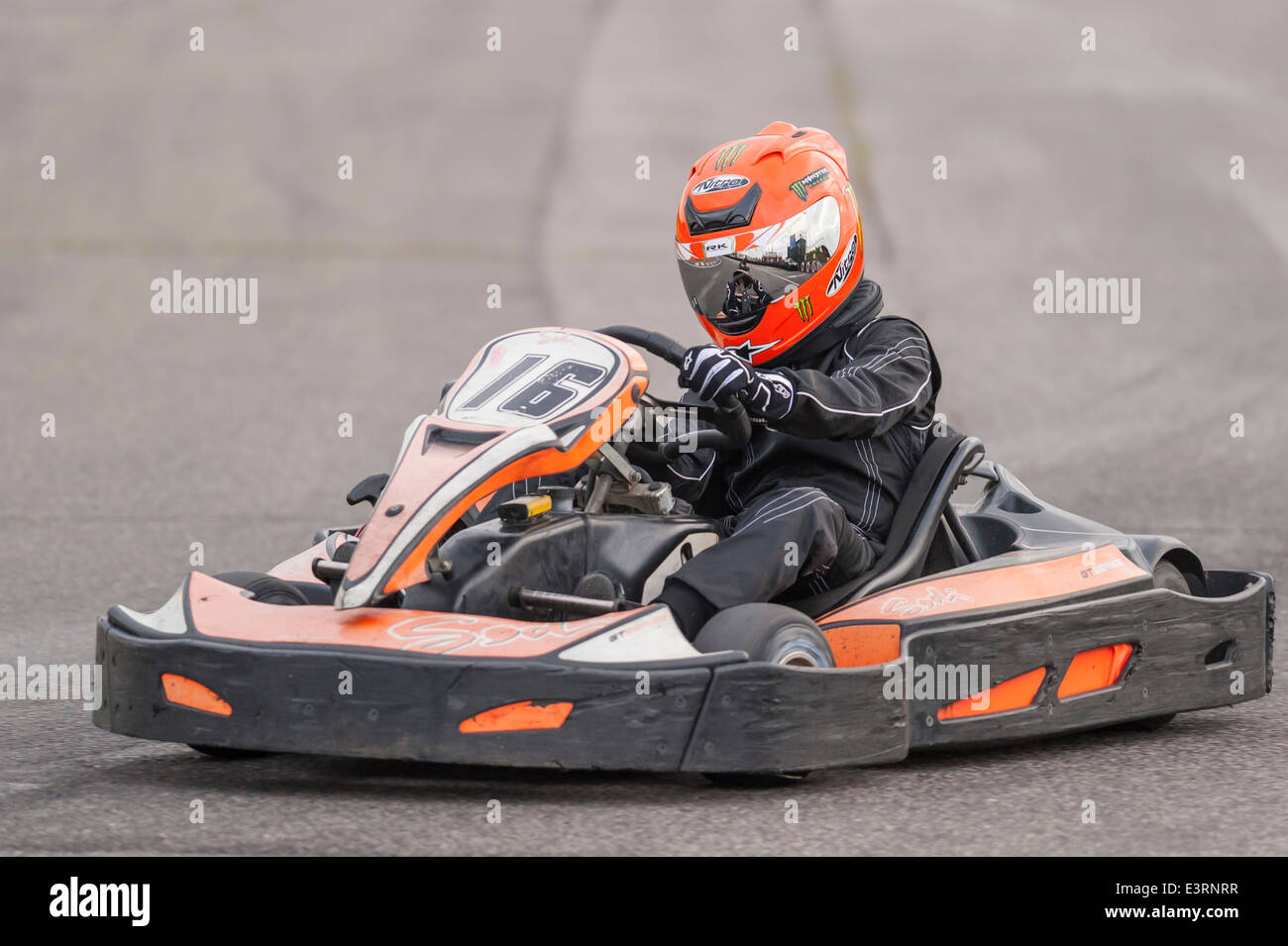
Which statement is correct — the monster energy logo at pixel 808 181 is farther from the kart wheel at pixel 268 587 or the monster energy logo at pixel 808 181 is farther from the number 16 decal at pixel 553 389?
the kart wheel at pixel 268 587

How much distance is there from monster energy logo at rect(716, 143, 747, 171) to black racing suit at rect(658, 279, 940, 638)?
45 cm

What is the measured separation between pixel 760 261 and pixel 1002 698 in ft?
3.92

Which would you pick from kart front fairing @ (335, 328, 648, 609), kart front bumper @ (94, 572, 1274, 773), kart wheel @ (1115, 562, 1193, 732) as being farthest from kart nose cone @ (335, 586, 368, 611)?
kart wheel @ (1115, 562, 1193, 732)

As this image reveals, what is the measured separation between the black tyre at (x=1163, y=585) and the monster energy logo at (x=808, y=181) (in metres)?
1.34

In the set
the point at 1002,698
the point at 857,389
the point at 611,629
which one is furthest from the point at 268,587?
the point at 1002,698

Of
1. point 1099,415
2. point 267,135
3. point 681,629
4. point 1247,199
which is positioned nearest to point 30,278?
point 267,135

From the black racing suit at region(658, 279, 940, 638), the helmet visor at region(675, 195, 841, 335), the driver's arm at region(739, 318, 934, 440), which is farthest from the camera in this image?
the helmet visor at region(675, 195, 841, 335)

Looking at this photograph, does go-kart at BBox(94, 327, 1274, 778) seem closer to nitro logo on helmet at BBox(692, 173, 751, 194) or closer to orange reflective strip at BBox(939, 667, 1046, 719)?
orange reflective strip at BBox(939, 667, 1046, 719)

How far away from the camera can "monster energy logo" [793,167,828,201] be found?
4574 millimetres

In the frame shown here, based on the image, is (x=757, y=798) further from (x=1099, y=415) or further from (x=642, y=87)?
(x=642, y=87)

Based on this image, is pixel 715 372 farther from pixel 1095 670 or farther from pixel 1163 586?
pixel 1163 586

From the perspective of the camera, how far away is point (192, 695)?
12.4 ft

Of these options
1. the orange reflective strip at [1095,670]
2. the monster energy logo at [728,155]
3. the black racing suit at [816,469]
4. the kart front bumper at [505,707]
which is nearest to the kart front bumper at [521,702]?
the kart front bumper at [505,707]

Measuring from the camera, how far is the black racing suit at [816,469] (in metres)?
4.08
